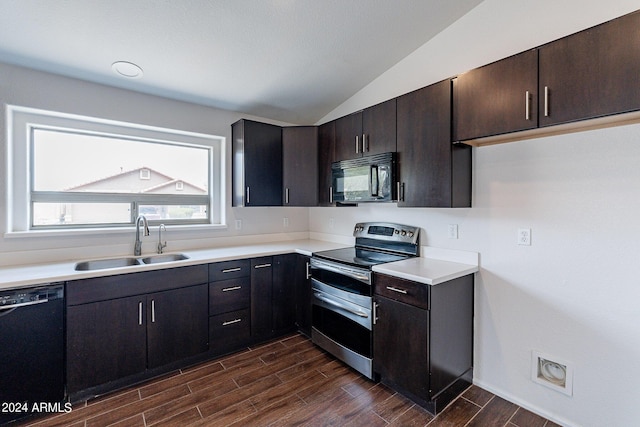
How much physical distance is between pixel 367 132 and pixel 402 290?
1.39 meters

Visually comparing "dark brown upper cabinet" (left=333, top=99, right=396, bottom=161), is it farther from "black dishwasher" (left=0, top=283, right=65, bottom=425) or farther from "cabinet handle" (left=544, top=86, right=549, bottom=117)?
"black dishwasher" (left=0, top=283, right=65, bottom=425)

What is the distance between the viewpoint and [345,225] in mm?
3352

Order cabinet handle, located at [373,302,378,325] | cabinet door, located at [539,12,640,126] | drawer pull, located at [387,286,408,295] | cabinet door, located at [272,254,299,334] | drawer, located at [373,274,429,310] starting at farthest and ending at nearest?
1. cabinet door, located at [272,254,299,334]
2. cabinet handle, located at [373,302,378,325]
3. drawer pull, located at [387,286,408,295]
4. drawer, located at [373,274,429,310]
5. cabinet door, located at [539,12,640,126]

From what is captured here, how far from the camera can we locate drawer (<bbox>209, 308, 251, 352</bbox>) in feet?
8.42

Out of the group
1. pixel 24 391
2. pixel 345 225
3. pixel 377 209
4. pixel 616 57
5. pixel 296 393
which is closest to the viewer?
pixel 616 57

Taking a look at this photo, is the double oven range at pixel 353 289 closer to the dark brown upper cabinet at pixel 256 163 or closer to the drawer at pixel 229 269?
the drawer at pixel 229 269

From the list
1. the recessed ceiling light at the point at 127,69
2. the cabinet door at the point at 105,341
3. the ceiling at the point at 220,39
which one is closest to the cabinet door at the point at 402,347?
the cabinet door at the point at 105,341

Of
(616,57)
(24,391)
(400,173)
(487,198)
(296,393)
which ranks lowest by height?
(296,393)

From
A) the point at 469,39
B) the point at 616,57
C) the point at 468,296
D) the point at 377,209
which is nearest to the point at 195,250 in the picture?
the point at 377,209

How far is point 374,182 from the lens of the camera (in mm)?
2480

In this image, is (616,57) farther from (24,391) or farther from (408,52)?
(24,391)

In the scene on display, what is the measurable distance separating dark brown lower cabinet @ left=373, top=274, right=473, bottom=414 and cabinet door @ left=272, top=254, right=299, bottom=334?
1.08 metres

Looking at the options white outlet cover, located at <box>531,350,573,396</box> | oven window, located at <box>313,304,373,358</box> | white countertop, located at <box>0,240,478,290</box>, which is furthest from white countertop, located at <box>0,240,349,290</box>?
white outlet cover, located at <box>531,350,573,396</box>

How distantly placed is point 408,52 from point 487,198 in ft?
4.72
